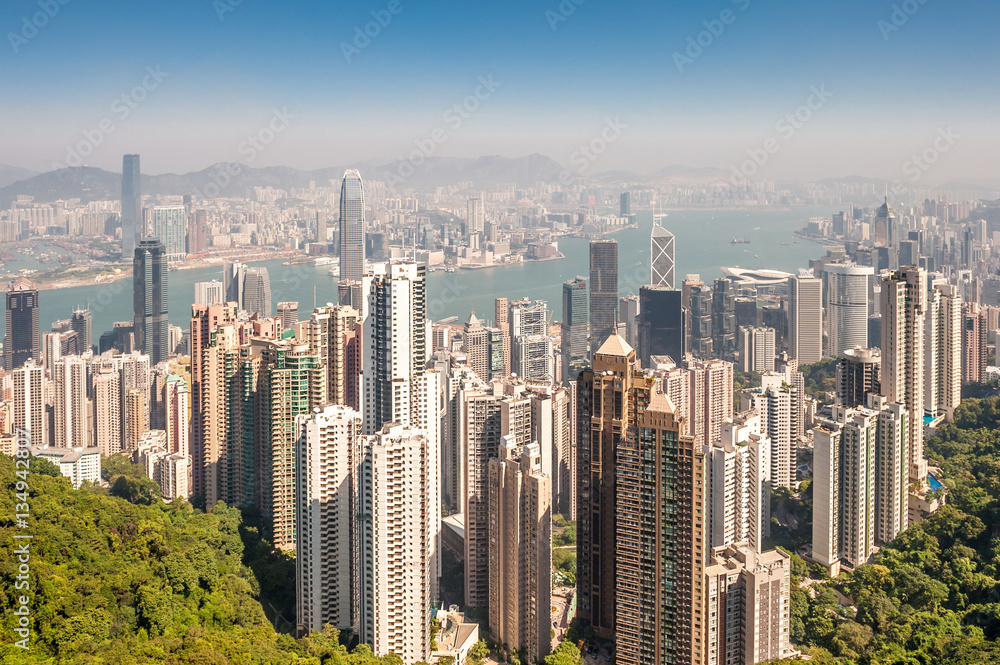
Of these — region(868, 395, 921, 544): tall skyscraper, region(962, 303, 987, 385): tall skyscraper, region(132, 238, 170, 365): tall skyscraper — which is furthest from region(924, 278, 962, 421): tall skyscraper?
region(132, 238, 170, 365): tall skyscraper

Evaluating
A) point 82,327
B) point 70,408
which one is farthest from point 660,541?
point 82,327

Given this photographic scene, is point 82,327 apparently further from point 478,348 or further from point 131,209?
point 478,348

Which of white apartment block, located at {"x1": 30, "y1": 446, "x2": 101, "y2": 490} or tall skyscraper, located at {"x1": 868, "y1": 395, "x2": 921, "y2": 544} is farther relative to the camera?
white apartment block, located at {"x1": 30, "y1": 446, "x2": 101, "y2": 490}

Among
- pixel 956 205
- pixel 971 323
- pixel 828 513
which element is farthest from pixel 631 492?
pixel 956 205

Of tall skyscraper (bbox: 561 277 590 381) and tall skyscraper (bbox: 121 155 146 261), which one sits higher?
tall skyscraper (bbox: 121 155 146 261)

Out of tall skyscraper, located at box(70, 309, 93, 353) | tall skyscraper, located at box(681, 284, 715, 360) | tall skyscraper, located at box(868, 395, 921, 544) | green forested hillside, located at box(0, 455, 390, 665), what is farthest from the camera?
tall skyscraper, located at box(681, 284, 715, 360)

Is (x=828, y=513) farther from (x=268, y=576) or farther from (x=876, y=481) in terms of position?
(x=268, y=576)

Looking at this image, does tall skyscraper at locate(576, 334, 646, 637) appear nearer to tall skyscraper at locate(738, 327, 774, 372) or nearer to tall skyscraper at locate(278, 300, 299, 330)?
tall skyscraper at locate(278, 300, 299, 330)
